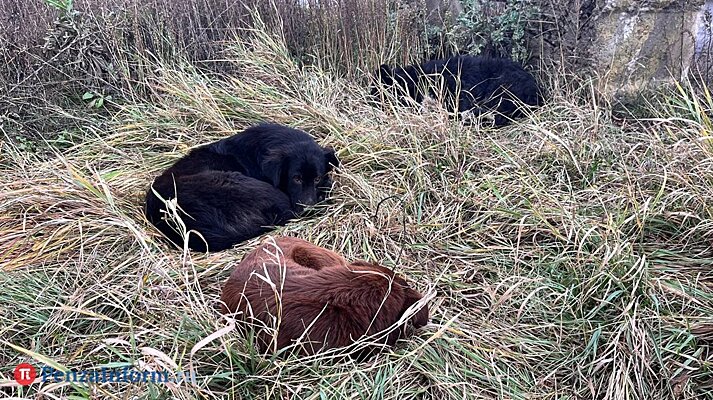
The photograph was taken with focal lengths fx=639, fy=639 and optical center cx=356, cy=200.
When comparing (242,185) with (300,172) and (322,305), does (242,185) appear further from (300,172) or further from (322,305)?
(322,305)

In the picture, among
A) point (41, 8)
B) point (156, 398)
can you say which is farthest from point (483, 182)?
point (41, 8)

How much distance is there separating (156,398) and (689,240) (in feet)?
9.15

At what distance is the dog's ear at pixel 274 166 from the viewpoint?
4293mm

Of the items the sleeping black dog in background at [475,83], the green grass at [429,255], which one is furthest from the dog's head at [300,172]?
the sleeping black dog in background at [475,83]

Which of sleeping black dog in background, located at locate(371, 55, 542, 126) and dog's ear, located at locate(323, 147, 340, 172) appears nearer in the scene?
dog's ear, located at locate(323, 147, 340, 172)

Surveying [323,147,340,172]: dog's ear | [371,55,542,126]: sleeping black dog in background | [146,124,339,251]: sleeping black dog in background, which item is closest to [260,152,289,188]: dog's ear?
[146,124,339,251]: sleeping black dog in background

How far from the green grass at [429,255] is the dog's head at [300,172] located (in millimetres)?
156

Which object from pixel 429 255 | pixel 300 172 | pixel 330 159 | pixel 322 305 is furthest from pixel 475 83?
pixel 322 305

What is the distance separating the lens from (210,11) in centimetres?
622

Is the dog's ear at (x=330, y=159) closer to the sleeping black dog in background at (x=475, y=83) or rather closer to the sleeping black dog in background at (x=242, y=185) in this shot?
the sleeping black dog in background at (x=242, y=185)

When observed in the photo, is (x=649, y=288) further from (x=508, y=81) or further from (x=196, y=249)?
→ (x=508, y=81)

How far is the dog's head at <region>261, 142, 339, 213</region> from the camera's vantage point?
425cm

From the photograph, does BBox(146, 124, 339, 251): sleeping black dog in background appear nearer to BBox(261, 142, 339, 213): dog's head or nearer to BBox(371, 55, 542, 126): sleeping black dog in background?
BBox(261, 142, 339, 213): dog's head

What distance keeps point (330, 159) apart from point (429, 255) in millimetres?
1139
